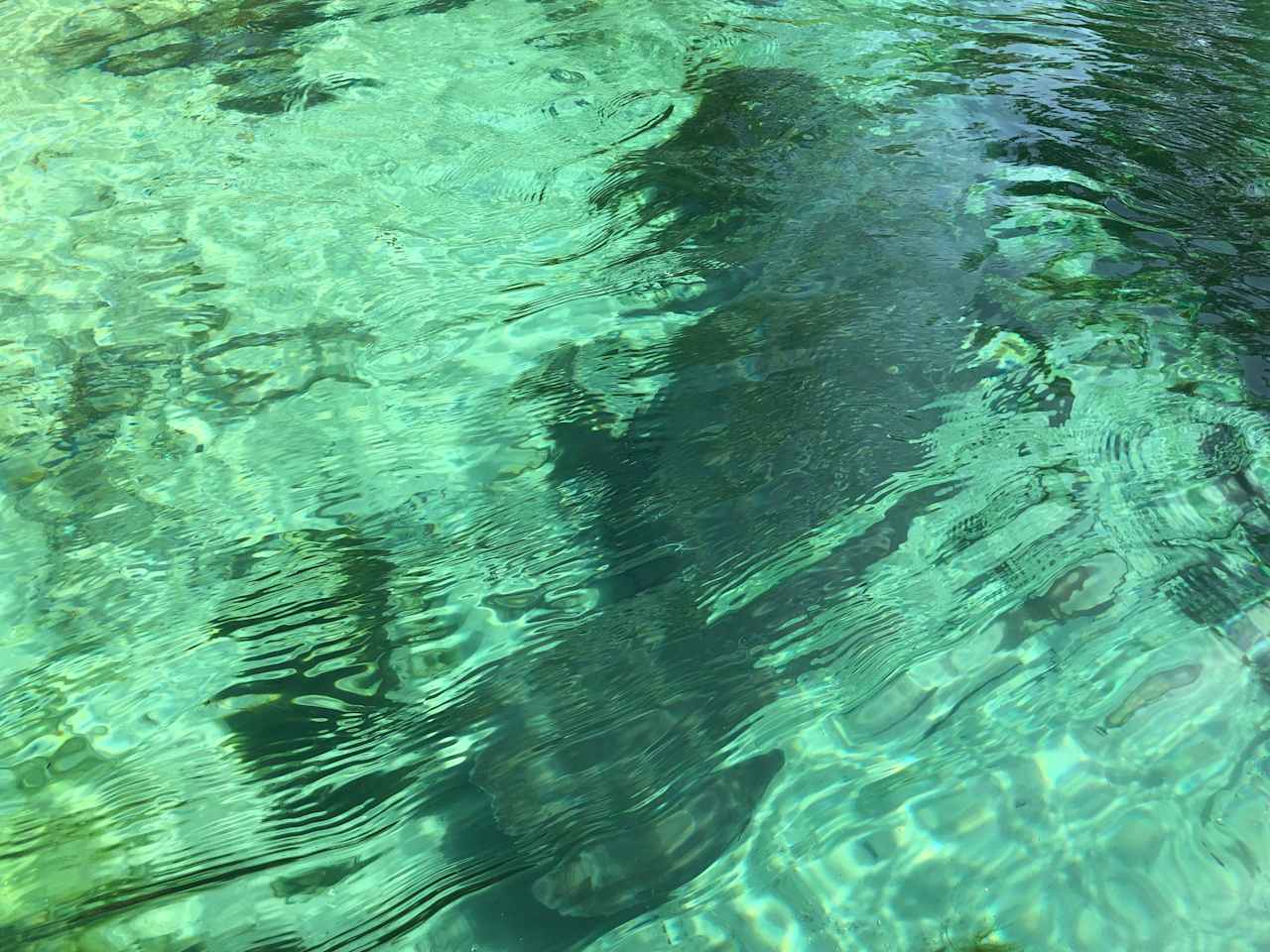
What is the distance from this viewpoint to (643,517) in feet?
8.26

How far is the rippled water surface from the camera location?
5.83 feet

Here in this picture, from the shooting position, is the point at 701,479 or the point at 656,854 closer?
the point at 656,854

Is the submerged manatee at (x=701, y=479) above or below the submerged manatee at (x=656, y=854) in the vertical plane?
above

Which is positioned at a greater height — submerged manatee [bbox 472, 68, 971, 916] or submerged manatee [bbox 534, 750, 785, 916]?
submerged manatee [bbox 472, 68, 971, 916]

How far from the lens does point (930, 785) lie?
1.88m

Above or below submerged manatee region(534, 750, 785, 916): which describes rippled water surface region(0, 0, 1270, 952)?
above

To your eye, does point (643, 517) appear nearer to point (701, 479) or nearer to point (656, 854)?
point (701, 479)

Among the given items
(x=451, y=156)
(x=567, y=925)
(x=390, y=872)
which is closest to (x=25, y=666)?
(x=390, y=872)

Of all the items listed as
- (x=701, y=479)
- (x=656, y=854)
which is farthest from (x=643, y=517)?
(x=656, y=854)

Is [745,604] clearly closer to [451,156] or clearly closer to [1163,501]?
[1163,501]

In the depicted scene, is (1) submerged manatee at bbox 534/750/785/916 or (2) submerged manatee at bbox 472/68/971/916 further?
(2) submerged manatee at bbox 472/68/971/916

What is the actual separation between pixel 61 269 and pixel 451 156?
1.58 metres

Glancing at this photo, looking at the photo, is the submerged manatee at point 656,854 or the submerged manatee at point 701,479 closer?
the submerged manatee at point 656,854

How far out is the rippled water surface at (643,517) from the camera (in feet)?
5.83
